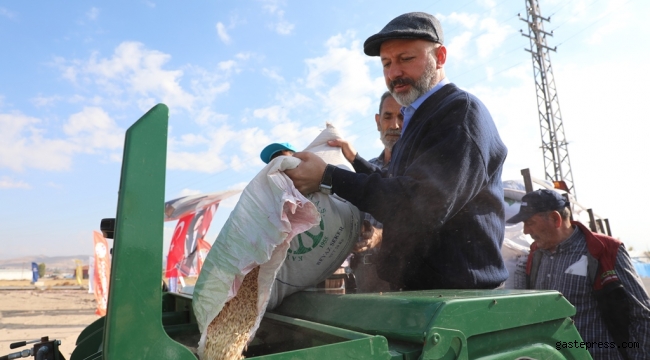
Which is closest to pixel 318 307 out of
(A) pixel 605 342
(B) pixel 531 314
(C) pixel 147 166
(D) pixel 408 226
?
(D) pixel 408 226

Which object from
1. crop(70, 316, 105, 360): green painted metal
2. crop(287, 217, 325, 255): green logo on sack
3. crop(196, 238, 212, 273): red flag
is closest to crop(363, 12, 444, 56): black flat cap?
crop(287, 217, 325, 255): green logo on sack

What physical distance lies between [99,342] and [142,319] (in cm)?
156

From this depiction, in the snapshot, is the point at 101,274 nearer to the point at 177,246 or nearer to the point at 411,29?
the point at 177,246

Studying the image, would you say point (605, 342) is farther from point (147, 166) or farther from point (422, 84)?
point (147, 166)

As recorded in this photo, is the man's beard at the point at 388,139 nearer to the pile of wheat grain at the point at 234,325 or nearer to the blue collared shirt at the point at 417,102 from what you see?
the blue collared shirt at the point at 417,102

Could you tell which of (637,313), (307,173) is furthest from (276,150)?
(637,313)

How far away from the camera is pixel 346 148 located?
2654mm

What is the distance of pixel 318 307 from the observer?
Answer: 176 centimetres

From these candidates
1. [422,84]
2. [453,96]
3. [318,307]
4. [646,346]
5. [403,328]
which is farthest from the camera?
[646,346]

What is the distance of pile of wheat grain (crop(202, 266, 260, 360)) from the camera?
1.38 m

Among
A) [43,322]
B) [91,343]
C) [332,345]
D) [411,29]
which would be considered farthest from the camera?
[43,322]

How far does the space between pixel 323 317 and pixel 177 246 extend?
12225mm

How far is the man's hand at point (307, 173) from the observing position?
177 centimetres

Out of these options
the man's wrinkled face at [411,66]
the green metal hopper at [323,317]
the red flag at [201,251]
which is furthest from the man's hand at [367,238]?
the red flag at [201,251]
